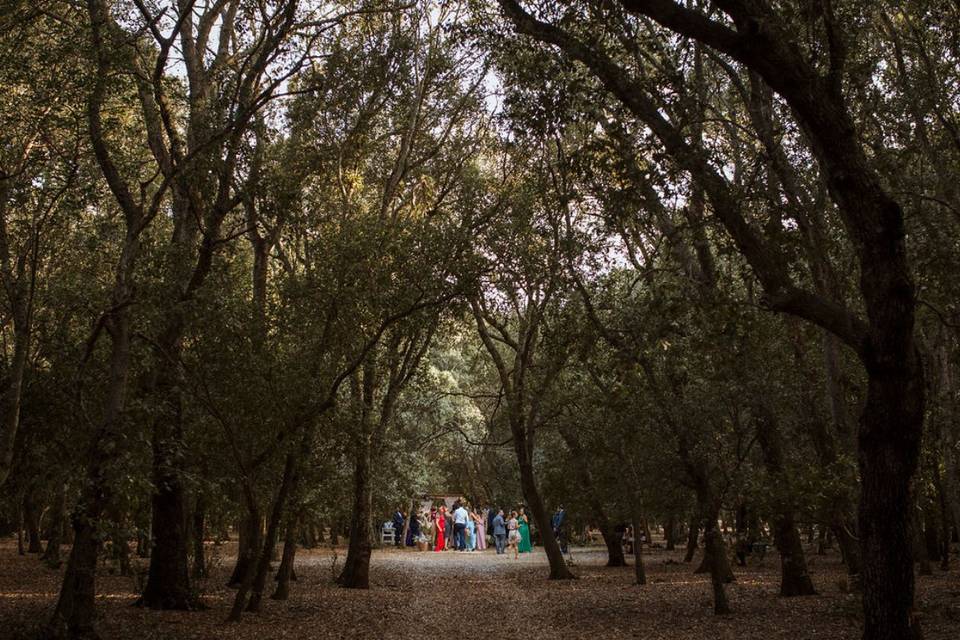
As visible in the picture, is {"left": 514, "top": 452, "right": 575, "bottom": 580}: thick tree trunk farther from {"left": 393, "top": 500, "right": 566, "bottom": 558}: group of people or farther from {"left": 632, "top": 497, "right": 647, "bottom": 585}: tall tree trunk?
{"left": 393, "top": 500, "right": 566, "bottom": 558}: group of people

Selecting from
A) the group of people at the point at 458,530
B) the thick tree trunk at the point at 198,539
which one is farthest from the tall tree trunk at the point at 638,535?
the group of people at the point at 458,530

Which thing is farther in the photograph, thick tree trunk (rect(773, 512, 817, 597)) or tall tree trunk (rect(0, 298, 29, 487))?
thick tree trunk (rect(773, 512, 817, 597))

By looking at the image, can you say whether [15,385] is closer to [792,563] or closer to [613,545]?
[792,563]

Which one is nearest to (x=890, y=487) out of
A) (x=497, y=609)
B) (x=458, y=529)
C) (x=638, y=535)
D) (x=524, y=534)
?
(x=497, y=609)

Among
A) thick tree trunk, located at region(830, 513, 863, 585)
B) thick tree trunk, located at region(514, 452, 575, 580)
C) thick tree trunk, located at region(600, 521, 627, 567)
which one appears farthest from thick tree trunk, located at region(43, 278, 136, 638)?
thick tree trunk, located at region(600, 521, 627, 567)

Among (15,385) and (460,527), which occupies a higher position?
(15,385)

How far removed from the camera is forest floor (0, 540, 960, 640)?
11914 mm

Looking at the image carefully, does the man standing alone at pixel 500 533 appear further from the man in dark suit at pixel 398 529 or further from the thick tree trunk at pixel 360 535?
the thick tree trunk at pixel 360 535

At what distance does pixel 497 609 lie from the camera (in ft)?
51.4

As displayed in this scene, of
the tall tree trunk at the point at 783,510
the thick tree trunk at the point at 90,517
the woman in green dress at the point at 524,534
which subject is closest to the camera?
the thick tree trunk at the point at 90,517

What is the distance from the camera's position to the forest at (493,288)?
755 centimetres

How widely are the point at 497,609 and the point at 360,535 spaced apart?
17.4 feet

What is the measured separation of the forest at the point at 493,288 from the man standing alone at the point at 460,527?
837 inches

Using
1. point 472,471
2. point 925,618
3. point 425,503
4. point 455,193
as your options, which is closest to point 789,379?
point 925,618
